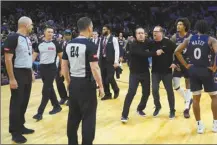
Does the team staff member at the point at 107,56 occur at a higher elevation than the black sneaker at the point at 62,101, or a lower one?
higher

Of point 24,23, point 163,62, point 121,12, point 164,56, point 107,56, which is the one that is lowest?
point 107,56

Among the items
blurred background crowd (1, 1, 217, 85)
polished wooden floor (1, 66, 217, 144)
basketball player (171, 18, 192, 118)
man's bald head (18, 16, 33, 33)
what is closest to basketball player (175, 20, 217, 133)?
polished wooden floor (1, 66, 217, 144)

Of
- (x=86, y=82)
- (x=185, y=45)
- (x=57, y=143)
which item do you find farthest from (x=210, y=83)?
(x=57, y=143)

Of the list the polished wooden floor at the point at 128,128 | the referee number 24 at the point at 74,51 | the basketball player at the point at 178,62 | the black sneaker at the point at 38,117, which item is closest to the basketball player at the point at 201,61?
the polished wooden floor at the point at 128,128

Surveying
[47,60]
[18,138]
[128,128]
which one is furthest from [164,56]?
[18,138]

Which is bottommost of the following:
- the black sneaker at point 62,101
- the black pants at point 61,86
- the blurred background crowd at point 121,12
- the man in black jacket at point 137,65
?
the black sneaker at point 62,101

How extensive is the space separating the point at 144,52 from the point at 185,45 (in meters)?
0.80

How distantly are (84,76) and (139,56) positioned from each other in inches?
82.2

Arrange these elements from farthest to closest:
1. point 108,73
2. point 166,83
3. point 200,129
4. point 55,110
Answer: point 108,73
point 55,110
point 166,83
point 200,129

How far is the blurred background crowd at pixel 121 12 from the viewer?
70.2 ft

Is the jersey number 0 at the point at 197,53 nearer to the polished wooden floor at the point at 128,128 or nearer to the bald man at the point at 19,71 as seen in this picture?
the polished wooden floor at the point at 128,128

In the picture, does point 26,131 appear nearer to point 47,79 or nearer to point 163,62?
point 47,79

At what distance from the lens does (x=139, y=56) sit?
6.08 metres

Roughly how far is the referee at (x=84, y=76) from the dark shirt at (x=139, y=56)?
1908mm
